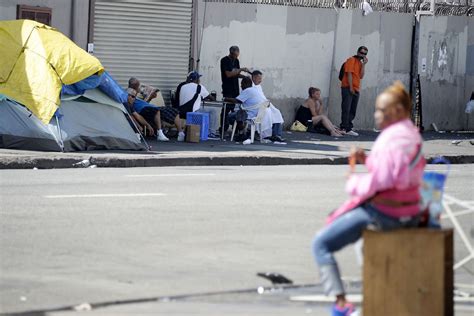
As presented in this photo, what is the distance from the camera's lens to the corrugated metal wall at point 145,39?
2442 centimetres

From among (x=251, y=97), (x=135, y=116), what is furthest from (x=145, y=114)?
(x=251, y=97)

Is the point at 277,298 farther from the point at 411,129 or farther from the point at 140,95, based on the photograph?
the point at 140,95

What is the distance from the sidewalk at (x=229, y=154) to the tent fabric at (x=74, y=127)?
39 cm

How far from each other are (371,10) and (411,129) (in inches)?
872

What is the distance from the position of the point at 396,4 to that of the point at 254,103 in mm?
7489

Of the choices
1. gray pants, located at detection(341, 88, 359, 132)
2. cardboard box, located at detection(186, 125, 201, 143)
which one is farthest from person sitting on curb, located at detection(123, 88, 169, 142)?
gray pants, located at detection(341, 88, 359, 132)

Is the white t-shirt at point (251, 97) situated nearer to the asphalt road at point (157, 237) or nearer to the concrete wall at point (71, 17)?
the concrete wall at point (71, 17)

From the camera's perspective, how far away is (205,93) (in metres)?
24.1

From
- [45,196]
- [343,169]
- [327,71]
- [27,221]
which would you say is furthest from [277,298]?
[327,71]

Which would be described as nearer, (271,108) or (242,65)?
(271,108)

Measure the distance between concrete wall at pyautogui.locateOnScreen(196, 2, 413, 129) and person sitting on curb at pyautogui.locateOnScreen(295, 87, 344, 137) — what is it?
0.37 m

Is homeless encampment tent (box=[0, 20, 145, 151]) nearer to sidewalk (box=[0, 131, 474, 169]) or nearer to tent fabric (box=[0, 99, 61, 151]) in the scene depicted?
tent fabric (box=[0, 99, 61, 151])

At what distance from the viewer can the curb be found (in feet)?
59.2

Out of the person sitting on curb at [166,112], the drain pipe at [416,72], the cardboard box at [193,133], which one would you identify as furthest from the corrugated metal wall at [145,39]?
the drain pipe at [416,72]
